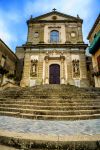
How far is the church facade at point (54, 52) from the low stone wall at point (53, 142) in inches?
600

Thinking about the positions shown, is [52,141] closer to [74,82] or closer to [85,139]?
[85,139]

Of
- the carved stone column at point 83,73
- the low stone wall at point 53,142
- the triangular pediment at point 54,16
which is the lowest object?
the low stone wall at point 53,142

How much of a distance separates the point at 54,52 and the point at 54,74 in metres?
3.02

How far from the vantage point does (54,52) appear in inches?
786

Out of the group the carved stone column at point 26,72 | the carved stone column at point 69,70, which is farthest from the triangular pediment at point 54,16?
the carved stone column at point 69,70

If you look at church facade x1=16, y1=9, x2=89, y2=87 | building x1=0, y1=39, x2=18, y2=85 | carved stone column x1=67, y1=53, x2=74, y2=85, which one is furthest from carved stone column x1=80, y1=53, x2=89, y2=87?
building x1=0, y1=39, x2=18, y2=85

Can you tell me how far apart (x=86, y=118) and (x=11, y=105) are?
3.64 m

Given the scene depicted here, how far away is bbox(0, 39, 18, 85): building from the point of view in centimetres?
1716

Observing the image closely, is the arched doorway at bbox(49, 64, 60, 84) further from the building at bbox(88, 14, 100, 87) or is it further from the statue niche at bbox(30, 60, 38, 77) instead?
the building at bbox(88, 14, 100, 87)

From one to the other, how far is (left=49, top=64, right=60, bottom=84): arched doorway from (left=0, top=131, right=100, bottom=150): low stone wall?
15924 millimetres

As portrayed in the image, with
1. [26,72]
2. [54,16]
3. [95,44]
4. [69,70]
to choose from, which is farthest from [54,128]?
[54,16]

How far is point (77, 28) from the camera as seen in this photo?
71.8 feet

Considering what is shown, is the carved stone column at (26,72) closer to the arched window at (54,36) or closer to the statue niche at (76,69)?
the arched window at (54,36)

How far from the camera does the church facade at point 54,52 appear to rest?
18688 millimetres
